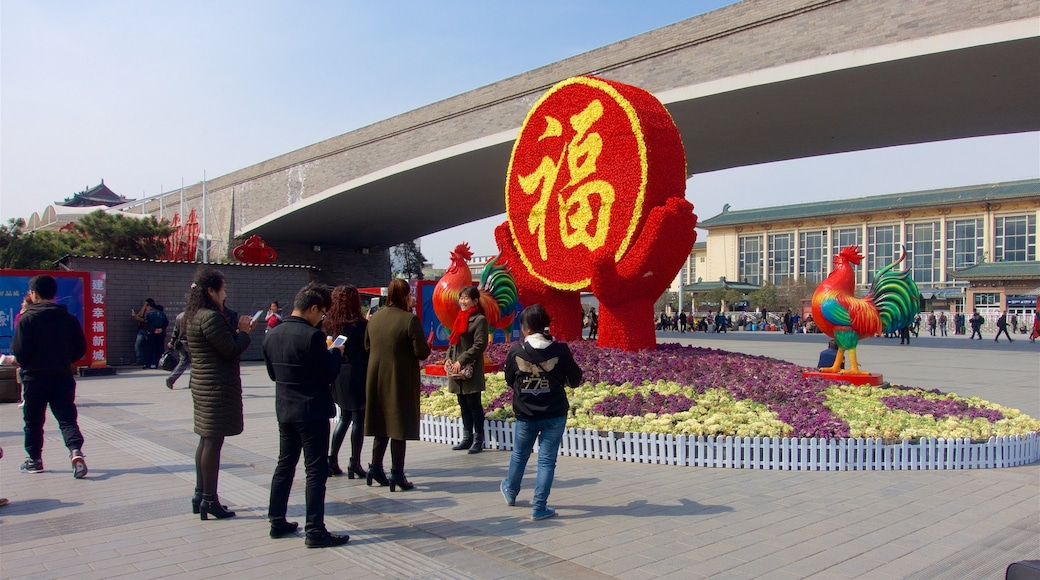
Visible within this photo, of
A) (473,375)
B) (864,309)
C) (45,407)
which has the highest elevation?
(864,309)

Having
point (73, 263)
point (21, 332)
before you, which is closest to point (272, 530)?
point (21, 332)

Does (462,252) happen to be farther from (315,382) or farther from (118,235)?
(118,235)

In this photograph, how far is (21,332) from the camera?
5.89 m

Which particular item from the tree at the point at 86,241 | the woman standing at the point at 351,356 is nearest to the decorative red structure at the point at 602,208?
the woman standing at the point at 351,356

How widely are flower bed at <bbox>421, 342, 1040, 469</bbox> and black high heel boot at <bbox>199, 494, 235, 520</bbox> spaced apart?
9.52 ft

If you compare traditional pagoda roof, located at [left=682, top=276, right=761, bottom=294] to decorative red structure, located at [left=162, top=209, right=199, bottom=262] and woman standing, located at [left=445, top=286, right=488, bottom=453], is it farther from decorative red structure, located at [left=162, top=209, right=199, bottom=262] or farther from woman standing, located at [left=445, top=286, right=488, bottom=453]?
woman standing, located at [left=445, top=286, right=488, bottom=453]

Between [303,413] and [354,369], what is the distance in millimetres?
1318

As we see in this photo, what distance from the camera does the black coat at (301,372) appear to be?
4.36 metres

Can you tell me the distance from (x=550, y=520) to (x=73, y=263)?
14668mm

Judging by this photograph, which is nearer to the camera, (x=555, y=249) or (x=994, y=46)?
(x=555, y=249)

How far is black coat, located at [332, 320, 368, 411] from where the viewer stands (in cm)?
561

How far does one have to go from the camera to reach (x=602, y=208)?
10.2 m

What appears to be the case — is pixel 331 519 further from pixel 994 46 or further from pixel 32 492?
pixel 994 46

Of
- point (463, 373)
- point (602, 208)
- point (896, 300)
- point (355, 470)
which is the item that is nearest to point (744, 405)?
point (463, 373)
